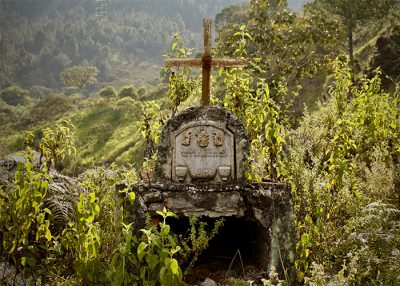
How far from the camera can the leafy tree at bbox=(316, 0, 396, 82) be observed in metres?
15.5

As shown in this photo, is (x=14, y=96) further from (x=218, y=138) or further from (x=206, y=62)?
(x=218, y=138)

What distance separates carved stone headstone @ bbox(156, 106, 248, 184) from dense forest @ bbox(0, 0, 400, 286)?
0.31m

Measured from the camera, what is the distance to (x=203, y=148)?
4957mm

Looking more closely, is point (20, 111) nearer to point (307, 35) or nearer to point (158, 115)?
point (307, 35)

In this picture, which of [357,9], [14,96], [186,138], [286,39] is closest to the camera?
[186,138]

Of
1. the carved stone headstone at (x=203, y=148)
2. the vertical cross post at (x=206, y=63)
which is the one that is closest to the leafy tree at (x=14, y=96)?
the vertical cross post at (x=206, y=63)

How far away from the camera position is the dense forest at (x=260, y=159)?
4.31m

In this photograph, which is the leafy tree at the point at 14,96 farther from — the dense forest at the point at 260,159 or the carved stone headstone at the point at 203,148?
the carved stone headstone at the point at 203,148

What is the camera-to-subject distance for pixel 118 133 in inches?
1025

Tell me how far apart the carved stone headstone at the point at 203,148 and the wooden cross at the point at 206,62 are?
483mm

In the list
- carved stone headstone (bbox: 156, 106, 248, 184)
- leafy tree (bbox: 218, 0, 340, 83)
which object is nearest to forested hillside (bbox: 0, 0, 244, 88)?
leafy tree (bbox: 218, 0, 340, 83)

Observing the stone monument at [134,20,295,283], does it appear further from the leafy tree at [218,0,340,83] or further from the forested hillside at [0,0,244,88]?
the forested hillside at [0,0,244,88]

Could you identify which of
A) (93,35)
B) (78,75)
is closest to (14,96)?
(78,75)

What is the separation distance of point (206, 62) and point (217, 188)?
5.26ft
